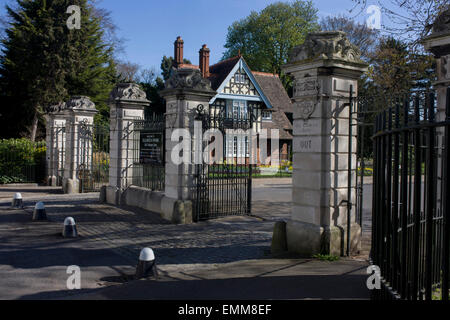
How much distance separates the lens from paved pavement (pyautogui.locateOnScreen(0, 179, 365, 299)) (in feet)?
19.9

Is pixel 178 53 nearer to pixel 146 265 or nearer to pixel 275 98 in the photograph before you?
pixel 275 98

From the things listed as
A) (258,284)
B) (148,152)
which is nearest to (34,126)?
(148,152)

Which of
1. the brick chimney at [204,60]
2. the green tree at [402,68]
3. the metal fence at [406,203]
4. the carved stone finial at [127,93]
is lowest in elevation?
the metal fence at [406,203]

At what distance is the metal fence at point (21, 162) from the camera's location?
20.3 m

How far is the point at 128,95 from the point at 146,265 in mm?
8698

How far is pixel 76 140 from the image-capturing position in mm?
17250

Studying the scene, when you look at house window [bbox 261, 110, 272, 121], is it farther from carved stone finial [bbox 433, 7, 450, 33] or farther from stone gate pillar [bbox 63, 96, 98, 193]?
carved stone finial [bbox 433, 7, 450, 33]

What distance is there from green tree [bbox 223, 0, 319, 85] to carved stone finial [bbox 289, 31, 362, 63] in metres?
40.1

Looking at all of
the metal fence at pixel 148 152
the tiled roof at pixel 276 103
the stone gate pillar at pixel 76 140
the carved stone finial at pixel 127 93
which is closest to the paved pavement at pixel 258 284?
the metal fence at pixel 148 152

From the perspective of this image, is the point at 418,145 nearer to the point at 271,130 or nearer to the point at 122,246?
the point at 122,246

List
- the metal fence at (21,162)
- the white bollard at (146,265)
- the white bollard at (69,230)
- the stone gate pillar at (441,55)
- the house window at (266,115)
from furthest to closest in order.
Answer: the house window at (266,115)
the metal fence at (21,162)
the white bollard at (69,230)
the stone gate pillar at (441,55)
the white bollard at (146,265)

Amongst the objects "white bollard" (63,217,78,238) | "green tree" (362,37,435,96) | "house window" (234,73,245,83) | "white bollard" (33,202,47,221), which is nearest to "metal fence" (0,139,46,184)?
"white bollard" (33,202,47,221)

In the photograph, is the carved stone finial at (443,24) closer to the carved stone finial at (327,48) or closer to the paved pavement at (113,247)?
the carved stone finial at (327,48)

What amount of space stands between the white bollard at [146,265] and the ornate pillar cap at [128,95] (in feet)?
27.3
